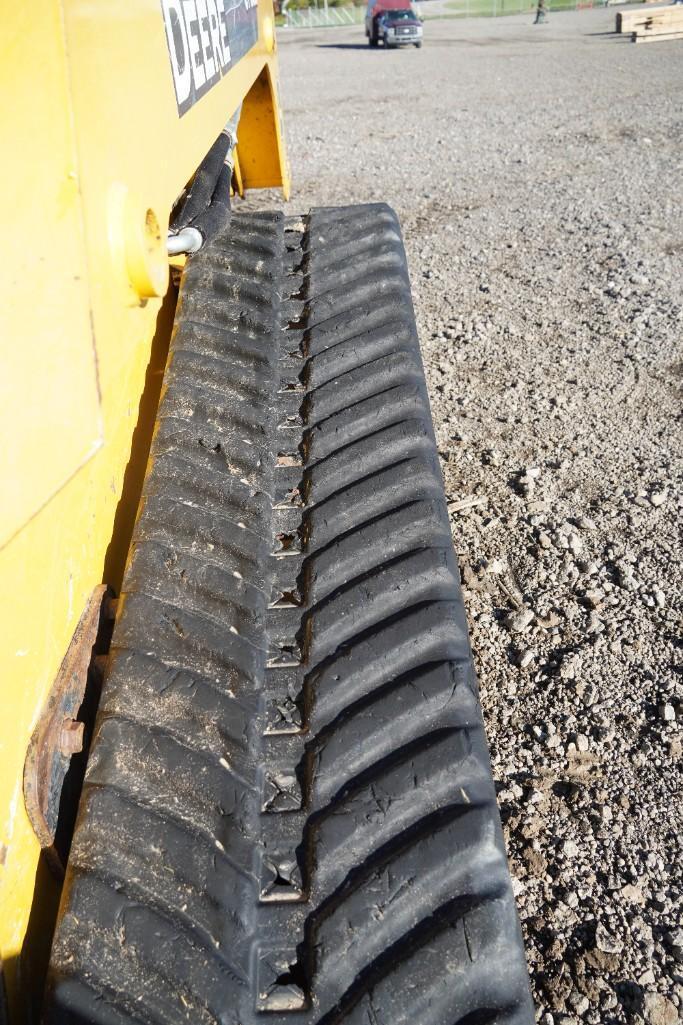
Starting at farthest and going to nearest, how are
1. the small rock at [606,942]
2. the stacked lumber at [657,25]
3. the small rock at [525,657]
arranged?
1. the stacked lumber at [657,25]
2. the small rock at [525,657]
3. the small rock at [606,942]

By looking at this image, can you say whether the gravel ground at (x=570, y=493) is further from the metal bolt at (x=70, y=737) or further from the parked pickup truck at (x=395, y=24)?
the parked pickup truck at (x=395, y=24)

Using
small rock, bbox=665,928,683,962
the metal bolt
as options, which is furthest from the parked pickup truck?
the metal bolt

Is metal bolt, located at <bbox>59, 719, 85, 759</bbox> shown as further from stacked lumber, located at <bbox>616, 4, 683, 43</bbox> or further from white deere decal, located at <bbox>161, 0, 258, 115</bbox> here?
stacked lumber, located at <bbox>616, 4, 683, 43</bbox>

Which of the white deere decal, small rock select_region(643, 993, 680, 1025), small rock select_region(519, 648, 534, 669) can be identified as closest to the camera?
the white deere decal

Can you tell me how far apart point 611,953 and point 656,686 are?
69cm

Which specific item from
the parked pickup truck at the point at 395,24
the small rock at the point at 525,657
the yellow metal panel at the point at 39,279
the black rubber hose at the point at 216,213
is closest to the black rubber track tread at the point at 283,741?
the black rubber hose at the point at 216,213

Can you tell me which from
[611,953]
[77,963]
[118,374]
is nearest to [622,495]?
[611,953]

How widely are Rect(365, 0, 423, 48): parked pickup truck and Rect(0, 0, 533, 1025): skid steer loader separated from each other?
60.6ft

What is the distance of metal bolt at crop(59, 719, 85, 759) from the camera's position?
96 cm

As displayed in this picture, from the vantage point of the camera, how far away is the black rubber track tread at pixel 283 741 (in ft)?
3.09

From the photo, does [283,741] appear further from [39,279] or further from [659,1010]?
[659,1010]

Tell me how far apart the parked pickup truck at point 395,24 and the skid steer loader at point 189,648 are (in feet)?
60.6

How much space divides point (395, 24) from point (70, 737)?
19574mm

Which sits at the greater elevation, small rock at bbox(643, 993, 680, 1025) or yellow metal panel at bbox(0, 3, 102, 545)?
yellow metal panel at bbox(0, 3, 102, 545)
